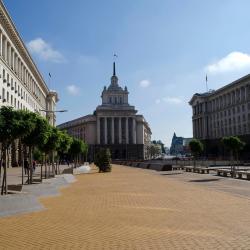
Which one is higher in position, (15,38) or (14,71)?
(15,38)

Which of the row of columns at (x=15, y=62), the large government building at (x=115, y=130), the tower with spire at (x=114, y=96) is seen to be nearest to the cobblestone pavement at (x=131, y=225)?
the row of columns at (x=15, y=62)

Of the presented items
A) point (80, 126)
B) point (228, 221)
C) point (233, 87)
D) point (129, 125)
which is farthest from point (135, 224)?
point (80, 126)

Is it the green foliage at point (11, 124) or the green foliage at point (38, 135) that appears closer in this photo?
the green foliage at point (11, 124)

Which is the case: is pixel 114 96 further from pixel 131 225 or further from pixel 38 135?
pixel 131 225

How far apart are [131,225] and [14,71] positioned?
57.3 metres

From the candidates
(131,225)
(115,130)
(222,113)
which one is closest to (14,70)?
(131,225)

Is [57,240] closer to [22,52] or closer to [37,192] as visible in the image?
[37,192]

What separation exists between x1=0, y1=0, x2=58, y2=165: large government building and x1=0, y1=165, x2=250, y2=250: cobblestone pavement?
30381 mm

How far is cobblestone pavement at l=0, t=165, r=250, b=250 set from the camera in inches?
394

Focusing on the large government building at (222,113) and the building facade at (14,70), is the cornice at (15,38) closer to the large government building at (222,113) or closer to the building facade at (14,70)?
the building facade at (14,70)

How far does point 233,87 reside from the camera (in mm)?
119250

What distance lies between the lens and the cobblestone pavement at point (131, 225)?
1001 centimetres

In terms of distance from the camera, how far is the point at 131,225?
1242 centimetres

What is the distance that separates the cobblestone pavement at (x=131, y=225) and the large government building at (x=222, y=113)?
3683 inches
